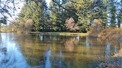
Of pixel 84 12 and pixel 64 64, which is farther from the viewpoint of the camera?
pixel 64 64

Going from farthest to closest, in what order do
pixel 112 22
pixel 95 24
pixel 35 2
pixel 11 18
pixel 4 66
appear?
1. pixel 112 22
2. pixel 95 24
3. pixel 4 66
4. pixel 11 18
5. pixel 35 2

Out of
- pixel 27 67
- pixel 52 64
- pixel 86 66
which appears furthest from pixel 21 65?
pixel 86 66

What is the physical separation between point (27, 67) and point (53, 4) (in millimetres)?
8818

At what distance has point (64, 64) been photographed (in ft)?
38.7

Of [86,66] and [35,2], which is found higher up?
[35,2]

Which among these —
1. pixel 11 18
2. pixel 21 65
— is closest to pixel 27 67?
pixel 21 65

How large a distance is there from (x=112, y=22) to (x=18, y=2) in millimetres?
37574

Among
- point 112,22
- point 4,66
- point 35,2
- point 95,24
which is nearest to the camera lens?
point 35,2

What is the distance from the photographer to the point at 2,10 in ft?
9.14

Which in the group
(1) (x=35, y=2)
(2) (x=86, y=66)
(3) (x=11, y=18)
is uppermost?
(1) (x=35, y=2)

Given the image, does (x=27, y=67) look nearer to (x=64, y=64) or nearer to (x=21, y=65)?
(x=21, y=65)

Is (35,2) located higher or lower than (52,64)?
higher

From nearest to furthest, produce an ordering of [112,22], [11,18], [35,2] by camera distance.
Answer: [35,2], [11,18], [112,22]

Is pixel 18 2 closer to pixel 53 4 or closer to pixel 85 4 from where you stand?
pixel 53 4
